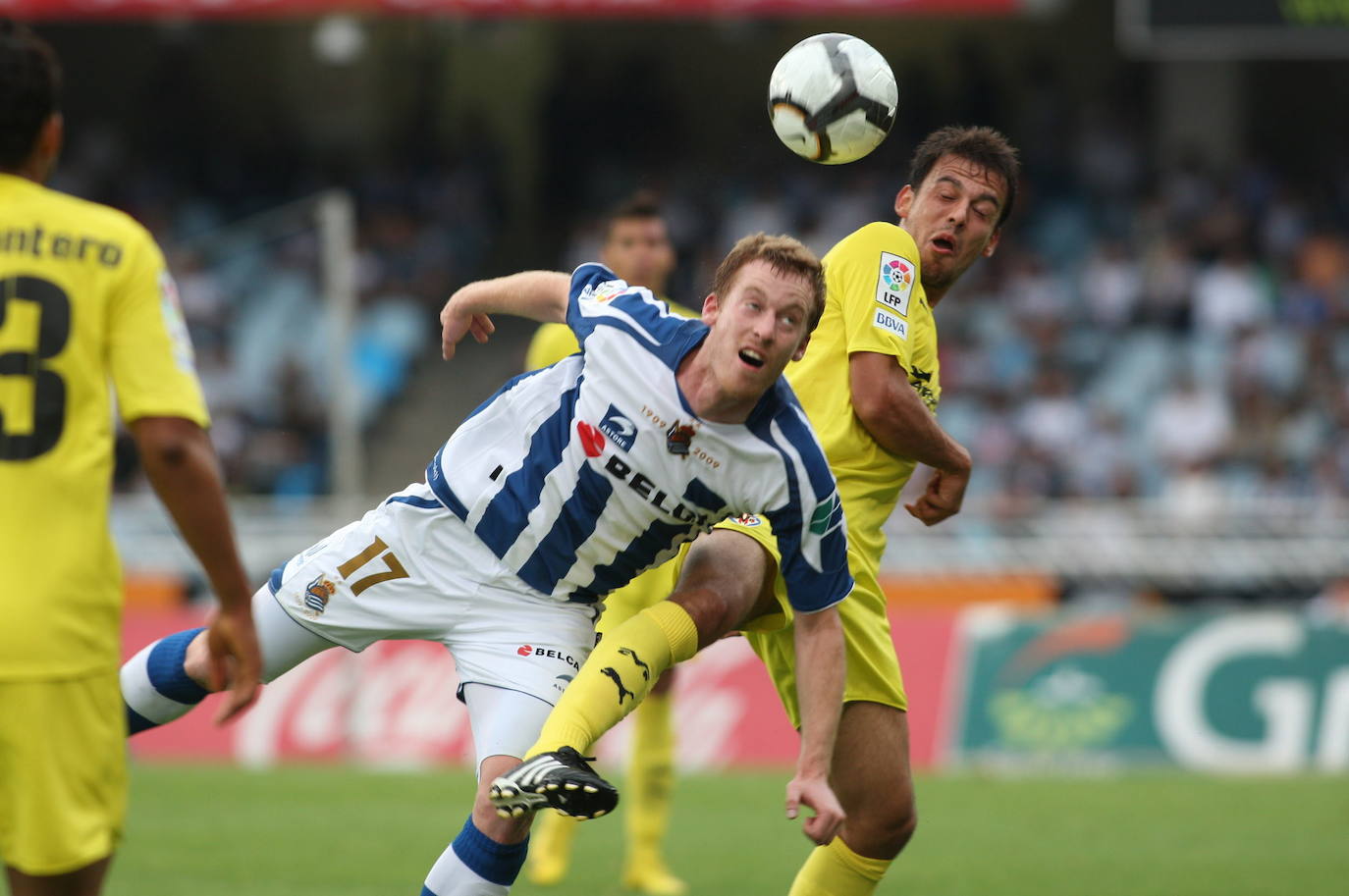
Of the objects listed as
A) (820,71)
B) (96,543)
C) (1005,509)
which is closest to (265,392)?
(1005,509)

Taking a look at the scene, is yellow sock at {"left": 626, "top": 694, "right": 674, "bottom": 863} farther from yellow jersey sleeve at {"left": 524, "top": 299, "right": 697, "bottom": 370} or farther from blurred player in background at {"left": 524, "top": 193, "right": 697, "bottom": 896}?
yellow jersey sleeve at {"left": 524, "top": 299, "right": 697, "bottom": 370}

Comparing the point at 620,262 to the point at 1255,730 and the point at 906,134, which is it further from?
the point at 906,134

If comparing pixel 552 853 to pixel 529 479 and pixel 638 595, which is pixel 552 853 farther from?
pixel 529 479

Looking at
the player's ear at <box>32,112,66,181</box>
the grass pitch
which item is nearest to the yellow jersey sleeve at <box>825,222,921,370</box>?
the player's ear at <box>32,112,66,181</box>

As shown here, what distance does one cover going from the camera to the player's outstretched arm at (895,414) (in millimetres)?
5223

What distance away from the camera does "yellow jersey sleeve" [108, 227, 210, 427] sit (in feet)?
12.1

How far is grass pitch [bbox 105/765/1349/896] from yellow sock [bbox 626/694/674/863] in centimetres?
28

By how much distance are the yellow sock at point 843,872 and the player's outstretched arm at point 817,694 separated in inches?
30.8

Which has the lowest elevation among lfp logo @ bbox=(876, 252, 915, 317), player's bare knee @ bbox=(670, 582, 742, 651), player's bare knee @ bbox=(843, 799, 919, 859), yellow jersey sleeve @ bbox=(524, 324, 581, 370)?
player's bare knee @ bbox=(843, 799, 919, 859)

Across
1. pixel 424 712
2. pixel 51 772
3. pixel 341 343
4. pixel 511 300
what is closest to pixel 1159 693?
pixel 424 712

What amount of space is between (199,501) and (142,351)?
327 mm

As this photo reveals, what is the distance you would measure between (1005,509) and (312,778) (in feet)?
18.9

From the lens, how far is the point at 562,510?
16.3 feet

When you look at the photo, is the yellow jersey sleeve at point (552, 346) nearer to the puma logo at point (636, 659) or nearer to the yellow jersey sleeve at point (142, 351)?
the puma logo at point (636, 659)
